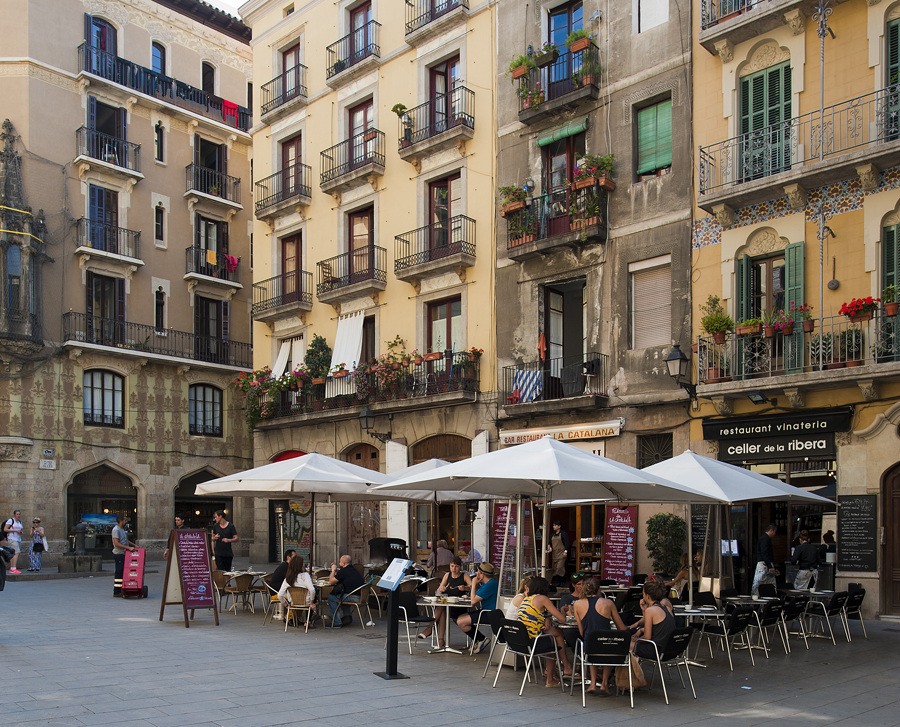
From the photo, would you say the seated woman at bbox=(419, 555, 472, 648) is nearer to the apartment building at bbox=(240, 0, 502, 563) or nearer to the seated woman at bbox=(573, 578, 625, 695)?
the seated woman at bbox=(573, 578, 625, 695)

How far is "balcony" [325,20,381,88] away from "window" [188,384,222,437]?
13.3 metres

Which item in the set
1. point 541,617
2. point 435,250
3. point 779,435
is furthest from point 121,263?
point 541,617

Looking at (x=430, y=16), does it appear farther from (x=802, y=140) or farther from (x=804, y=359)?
(x=804, y=359)

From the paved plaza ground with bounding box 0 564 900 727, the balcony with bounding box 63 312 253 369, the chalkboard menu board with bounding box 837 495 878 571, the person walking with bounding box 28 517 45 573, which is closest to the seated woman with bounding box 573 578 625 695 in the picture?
the paved plaza ground with bounding box 0 564 900 727

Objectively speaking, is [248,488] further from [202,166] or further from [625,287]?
[202,166]

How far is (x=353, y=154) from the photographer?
88.8ft

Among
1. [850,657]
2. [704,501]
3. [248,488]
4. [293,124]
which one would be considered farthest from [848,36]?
[293,124]

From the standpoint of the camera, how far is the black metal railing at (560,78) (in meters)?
20.4

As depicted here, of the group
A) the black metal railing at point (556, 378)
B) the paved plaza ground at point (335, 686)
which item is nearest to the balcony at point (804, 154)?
the black metal railing at point (556, 378)

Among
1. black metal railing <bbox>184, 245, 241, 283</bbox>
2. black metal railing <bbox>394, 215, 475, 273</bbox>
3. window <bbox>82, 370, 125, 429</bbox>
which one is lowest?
window <bbox>82, 370, 125, 429</bbox>

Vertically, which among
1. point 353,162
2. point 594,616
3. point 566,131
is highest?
point 353,162

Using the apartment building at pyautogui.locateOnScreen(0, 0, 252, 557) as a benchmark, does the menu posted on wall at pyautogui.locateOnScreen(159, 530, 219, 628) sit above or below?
below

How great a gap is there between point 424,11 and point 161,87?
1406cm

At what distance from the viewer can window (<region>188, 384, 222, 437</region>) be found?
34125mm
